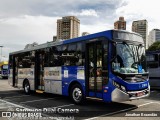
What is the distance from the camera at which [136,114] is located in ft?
29.3

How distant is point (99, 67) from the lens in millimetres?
10008

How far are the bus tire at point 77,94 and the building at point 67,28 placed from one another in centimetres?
3162

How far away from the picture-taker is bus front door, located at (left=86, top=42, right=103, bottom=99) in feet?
32.7

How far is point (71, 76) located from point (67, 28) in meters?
32.9

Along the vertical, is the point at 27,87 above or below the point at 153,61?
below

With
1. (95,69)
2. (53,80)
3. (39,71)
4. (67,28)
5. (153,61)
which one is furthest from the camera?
(67,28)

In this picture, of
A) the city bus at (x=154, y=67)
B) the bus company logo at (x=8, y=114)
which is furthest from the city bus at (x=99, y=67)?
the city bus at (x=154, y=67)

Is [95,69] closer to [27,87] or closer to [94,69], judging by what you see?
[94,69]

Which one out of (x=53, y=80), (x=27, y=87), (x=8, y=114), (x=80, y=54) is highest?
(x=80, y=54)

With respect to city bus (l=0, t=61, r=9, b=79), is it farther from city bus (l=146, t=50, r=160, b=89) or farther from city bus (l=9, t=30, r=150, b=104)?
city bus (l=146, t=50, r=160, b=89)

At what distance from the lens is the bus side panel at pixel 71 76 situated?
10922mm

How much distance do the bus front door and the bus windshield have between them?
0.81m

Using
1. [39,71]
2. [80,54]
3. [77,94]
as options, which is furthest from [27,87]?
[80,54]

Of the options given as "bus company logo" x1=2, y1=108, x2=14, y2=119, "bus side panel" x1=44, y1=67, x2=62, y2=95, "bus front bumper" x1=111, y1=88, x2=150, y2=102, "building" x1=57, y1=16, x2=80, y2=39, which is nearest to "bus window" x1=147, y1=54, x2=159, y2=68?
"bus side panel" x1=44, y1=67, x2=62, y2=95
